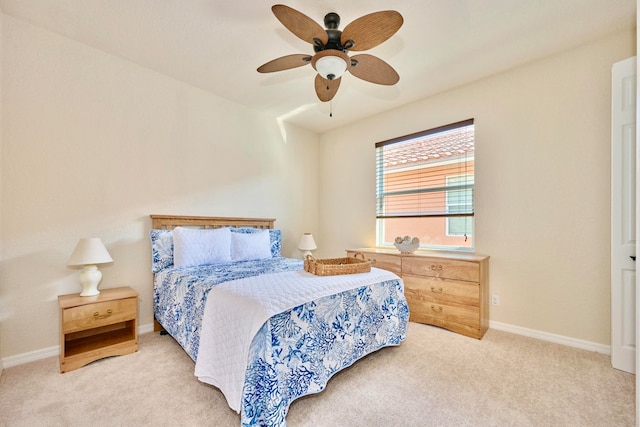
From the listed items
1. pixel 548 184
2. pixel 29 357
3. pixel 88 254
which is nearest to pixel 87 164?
pixel 88 254

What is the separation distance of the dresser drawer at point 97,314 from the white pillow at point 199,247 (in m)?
0.52

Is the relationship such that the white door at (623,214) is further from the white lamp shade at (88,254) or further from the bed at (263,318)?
the white lamp shade at (88,254)

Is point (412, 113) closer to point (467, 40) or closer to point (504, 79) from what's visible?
point (504, 79)

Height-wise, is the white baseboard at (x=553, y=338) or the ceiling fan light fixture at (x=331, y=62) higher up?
the ceiling fan light fixture at (x=331, y=62)

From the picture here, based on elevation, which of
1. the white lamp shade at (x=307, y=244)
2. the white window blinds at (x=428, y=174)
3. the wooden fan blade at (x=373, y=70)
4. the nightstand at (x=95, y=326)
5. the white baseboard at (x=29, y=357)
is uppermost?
the wooden fan blade at (x=373, y=70)

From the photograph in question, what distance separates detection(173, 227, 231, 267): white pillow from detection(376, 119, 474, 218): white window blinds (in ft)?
7.15

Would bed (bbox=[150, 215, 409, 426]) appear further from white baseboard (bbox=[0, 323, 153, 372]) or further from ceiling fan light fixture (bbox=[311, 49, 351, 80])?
ceiling fan light fixture (bbox=[311, 49, 351, 80])

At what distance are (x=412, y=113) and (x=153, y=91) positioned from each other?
9.95 ft

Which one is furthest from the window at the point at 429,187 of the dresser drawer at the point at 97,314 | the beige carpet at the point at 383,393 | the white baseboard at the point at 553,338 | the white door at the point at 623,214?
the dresser drawer at the point at 97,314

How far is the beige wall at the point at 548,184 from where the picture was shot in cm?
242

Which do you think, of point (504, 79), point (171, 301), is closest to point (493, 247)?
Answer: point (504, 79)

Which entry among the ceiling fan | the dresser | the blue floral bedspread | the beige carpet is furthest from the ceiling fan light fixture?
the beige carpet

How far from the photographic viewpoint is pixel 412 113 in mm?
3668

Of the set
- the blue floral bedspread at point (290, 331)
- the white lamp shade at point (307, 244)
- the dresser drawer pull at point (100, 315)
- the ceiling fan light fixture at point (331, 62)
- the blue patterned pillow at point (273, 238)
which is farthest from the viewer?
the white lamp shade at point (307, 244)
